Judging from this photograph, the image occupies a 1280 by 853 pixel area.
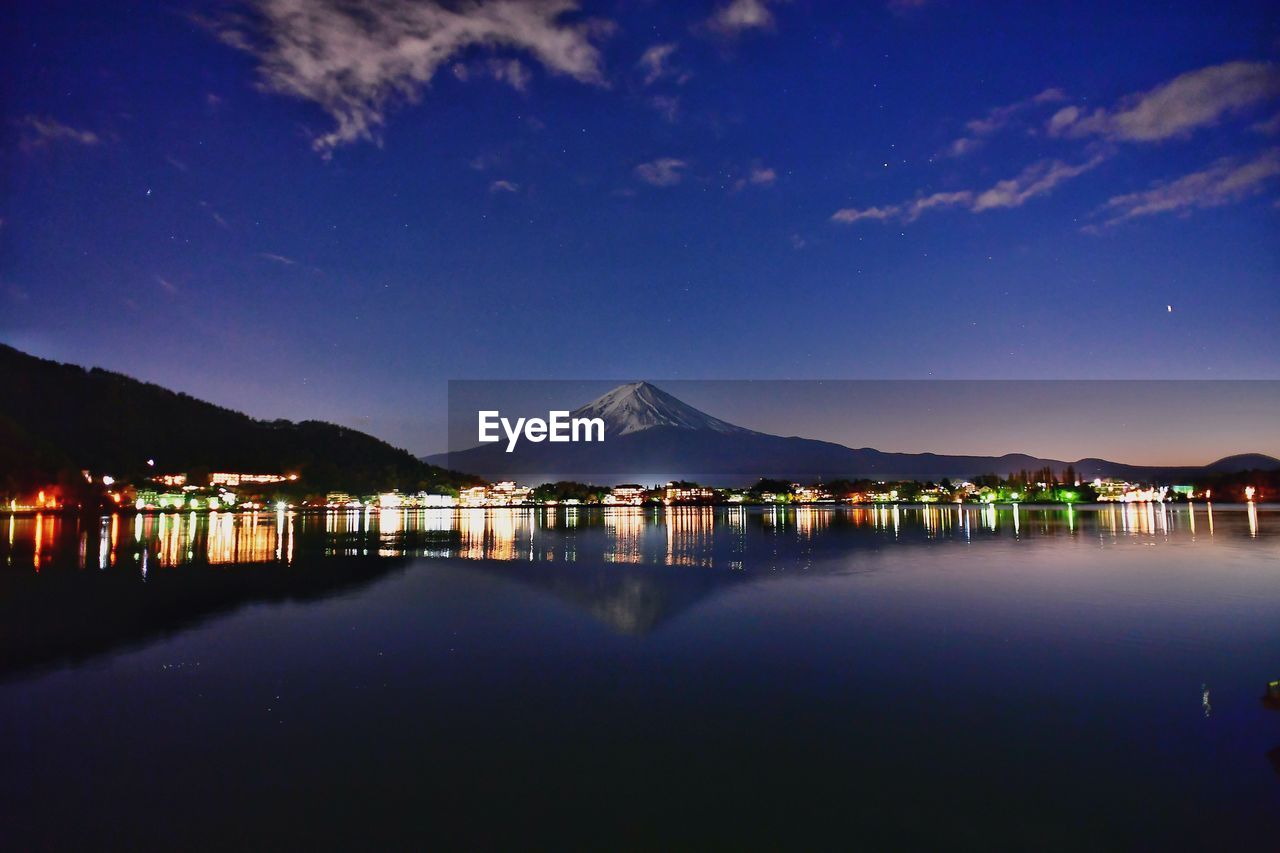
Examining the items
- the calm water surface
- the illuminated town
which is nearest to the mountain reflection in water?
the calm water surface

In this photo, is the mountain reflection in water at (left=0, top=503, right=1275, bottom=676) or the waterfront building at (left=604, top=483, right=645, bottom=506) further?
the waterfront building at (left=604, top=483, right=645, bottom=506)

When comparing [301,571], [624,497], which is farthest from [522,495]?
[301,571]

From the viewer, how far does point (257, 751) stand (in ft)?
20.1

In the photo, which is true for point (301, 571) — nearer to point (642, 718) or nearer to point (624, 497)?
point (642, 718)

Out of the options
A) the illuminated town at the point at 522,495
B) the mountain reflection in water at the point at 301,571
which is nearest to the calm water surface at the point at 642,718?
the mountain reflection in water at the point at 301,571

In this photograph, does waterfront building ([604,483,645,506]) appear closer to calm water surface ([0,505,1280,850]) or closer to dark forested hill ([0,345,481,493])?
dark forested hill ([0,345,481,493])

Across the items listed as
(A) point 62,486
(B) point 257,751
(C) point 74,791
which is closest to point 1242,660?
(B) point 257,751

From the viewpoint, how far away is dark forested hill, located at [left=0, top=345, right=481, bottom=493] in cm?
8175

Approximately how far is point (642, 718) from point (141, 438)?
126 metres

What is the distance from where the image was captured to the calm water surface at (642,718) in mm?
4859

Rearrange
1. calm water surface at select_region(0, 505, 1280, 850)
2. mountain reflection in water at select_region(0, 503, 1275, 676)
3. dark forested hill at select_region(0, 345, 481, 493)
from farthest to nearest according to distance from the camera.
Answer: dark forested hill at select_region(0, 345, 481, 493)
mountain reflection in water at select_region(0, 503, 1275, 676)
calm water surface at select_region(0, 505, 1280, 850)

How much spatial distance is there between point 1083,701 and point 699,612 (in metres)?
6.45

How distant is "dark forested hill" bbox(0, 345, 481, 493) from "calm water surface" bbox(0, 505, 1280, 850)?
75145 millimetres

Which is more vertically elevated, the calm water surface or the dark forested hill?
the dark forested hill
